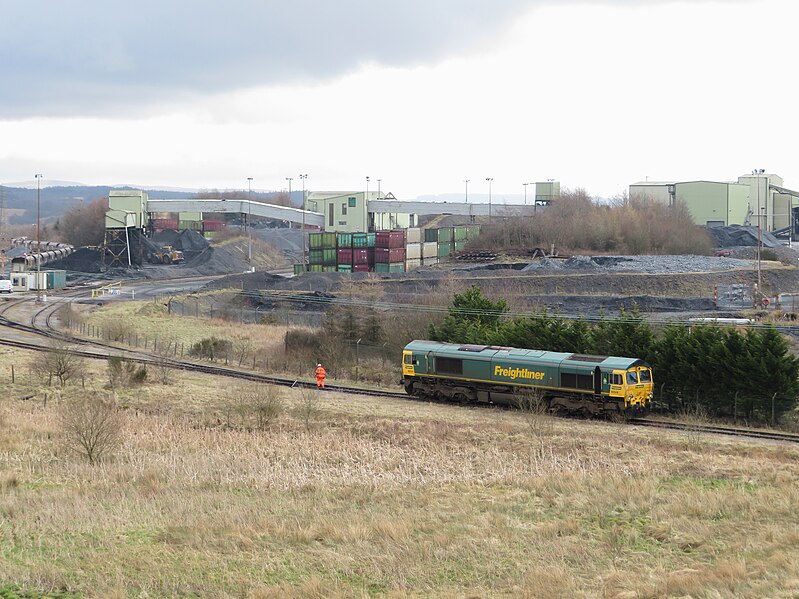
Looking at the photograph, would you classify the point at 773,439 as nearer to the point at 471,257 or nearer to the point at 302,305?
the point at 302,305

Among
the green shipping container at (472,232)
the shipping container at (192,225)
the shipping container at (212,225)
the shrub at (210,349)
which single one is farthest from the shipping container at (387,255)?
the shipping container at (212,225)

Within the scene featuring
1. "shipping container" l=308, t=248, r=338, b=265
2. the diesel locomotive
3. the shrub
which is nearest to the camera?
the diesel locomotive

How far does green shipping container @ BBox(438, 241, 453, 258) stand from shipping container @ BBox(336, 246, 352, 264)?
14415mm

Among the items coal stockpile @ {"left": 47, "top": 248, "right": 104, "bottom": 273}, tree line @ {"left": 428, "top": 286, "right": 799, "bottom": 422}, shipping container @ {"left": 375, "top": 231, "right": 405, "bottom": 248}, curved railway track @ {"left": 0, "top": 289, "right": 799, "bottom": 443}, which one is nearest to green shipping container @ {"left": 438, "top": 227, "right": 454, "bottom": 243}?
shipping container @ {"left": 375, "top": 231, "right": 405, "bottom": 248}

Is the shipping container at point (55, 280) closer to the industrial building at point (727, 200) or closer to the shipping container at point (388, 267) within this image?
the shipping container at point (388, 267)

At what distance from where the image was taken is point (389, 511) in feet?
62.7

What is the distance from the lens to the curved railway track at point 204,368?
3306 centimetres

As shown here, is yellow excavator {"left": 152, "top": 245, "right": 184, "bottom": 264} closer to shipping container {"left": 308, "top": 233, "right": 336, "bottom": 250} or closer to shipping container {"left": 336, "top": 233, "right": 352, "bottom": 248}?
shipping container {"left": 308, "top": 233, "right": 336, "bottom": 250}

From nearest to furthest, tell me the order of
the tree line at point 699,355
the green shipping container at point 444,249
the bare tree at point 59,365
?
the tree line at point 699,355 → the bare tree at point 59,365 → the green shipping container at point 444,249

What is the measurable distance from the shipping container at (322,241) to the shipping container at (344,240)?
1.63 ft

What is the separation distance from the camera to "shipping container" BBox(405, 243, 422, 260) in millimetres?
88938

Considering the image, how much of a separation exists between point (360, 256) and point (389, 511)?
68.0 m

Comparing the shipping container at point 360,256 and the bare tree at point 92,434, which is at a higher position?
the shipping container at point 360,256

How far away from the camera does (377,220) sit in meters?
111
